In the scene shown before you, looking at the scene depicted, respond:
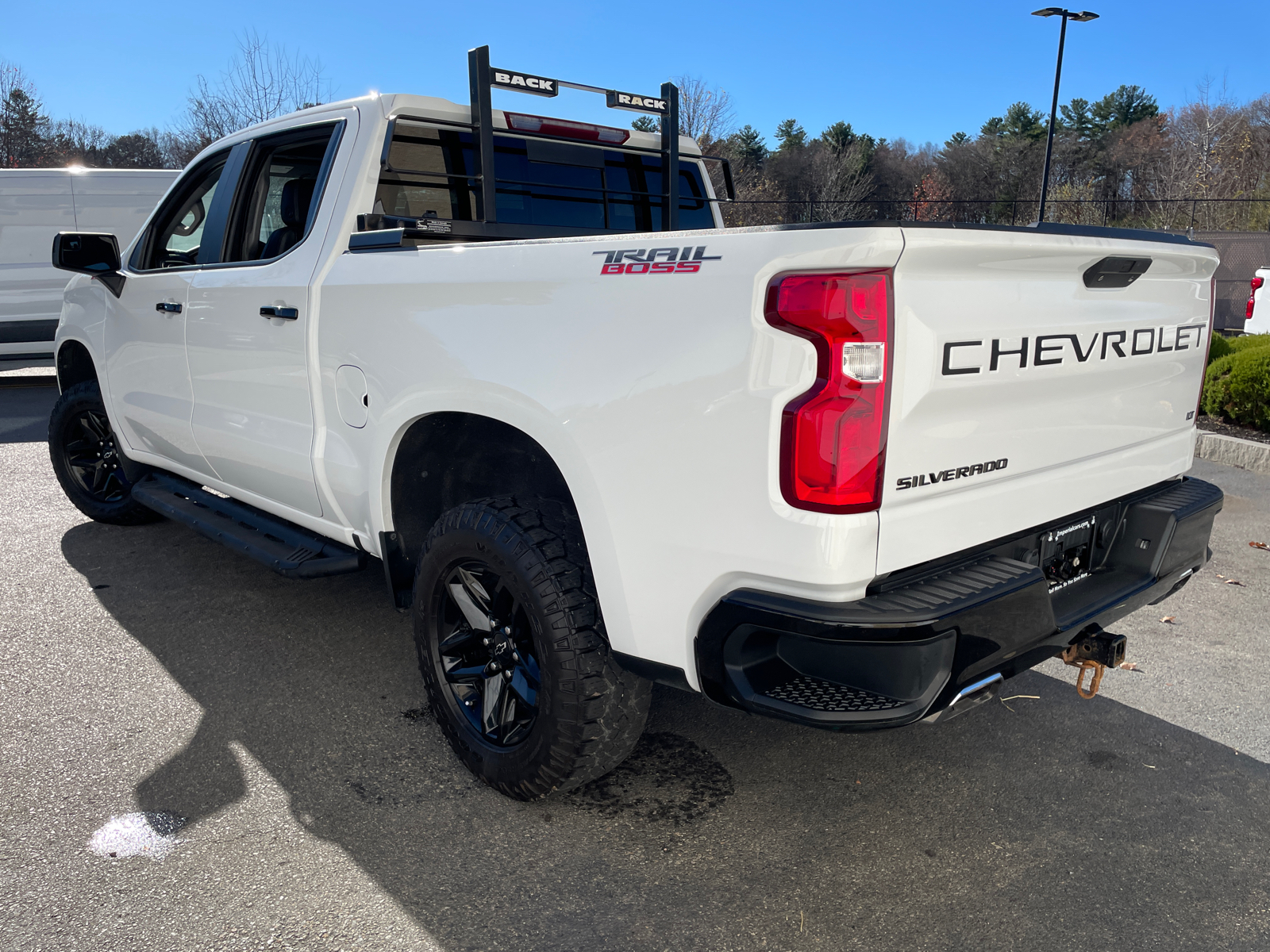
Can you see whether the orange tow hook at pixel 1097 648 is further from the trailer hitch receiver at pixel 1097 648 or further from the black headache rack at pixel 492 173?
the black headache rack at pixel 492 173

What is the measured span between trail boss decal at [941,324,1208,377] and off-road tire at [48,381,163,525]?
4.80 meters

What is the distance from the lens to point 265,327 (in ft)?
11.6

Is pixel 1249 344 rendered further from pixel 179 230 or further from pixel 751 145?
pixel 751 145

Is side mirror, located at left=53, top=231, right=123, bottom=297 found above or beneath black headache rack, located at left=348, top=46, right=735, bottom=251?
beneath

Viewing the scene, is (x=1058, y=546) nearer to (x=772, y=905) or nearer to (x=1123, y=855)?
(x=1123, y=855)

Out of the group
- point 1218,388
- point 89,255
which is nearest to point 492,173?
point 89,255

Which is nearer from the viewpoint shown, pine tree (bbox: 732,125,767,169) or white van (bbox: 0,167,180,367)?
white van (bbox: 0,167,180,367)

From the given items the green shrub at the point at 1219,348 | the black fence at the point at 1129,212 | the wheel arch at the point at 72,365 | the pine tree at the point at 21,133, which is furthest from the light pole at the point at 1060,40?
the pine tree at the point at 21,133

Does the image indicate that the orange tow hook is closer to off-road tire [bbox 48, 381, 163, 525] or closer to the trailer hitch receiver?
the trailer hitch receiver

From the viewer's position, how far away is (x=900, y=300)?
1975 millimetres

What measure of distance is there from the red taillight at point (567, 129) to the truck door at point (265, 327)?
29.2 inches

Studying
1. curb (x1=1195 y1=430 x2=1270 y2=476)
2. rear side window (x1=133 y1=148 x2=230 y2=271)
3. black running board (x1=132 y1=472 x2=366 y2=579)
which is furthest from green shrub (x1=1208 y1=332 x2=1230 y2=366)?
rear side window (x1=133 y1=148 x2=230 y2=271)

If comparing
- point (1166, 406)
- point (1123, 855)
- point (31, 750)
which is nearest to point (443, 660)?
point (31, 750)

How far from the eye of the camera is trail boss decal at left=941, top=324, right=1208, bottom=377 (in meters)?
2.12
